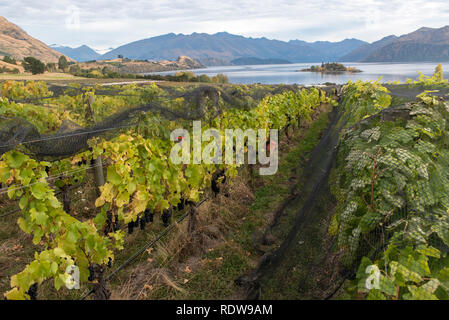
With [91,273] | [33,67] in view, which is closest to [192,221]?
[91,273]

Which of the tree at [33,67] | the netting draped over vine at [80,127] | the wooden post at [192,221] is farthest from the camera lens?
the tree at [33,67]

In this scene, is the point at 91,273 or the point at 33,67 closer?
the point at 91,273

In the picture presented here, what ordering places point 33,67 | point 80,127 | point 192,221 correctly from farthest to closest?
point 33,67
point 192,221
point 80,127

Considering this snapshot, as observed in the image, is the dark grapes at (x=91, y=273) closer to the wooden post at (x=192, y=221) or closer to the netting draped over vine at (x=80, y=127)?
the netting draped over vine at (x=80, y=127)

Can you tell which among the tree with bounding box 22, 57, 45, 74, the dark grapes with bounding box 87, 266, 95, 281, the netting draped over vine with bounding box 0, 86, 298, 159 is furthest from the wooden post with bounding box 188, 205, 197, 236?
the tree with bounding box 22, 57, 45, 74

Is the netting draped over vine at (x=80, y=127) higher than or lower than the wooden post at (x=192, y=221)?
higher

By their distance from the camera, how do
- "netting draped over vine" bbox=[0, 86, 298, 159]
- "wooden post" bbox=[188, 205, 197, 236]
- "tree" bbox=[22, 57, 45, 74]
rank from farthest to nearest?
1. "tree" bbox=[22, 57, 45, 74]
2. "wooden post" bbox=[188, 205, 197, 236]
3. "netting draped over vine" bbox=[0, 86, 298, 159]

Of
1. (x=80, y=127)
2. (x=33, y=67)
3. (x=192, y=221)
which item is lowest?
(x=192, y=221)

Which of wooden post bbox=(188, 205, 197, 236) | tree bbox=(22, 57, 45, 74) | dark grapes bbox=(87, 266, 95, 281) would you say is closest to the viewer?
dark grapes bbox=(87, 266, 95, 281)

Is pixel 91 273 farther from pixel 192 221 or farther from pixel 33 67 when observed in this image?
pixel 33 67

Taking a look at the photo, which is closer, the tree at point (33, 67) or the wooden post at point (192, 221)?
the wooden post at point (192, 221)

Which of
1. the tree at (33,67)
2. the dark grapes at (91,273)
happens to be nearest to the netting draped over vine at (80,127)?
the dark grapes at (91,273)

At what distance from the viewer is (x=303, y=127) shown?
1617cm

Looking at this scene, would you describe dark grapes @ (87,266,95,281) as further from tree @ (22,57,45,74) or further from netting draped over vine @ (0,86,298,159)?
tree @ (22,57,45,74)
